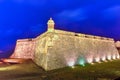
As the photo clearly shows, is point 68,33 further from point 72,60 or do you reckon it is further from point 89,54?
point 89,54

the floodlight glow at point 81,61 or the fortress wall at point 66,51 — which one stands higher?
the fortress wall at point 66,51

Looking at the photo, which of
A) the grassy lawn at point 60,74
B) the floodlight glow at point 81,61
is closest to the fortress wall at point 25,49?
the floodlight glow at point 81,61

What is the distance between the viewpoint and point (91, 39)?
33812mm

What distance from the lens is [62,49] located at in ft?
83.4

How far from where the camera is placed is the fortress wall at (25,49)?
3412 cm

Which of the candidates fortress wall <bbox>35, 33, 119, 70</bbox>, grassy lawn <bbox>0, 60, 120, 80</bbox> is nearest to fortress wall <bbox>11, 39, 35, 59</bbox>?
fortress wall <bbox>35, 33, 119, 70</bbox>

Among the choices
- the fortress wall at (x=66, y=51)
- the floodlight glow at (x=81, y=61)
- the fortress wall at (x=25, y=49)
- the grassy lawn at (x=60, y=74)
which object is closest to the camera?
the grassy lawn at (x=60, y=74)

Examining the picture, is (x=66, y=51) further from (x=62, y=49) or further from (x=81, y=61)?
(x=81, y=61)

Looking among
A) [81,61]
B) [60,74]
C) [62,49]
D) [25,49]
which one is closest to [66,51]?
[62,49]

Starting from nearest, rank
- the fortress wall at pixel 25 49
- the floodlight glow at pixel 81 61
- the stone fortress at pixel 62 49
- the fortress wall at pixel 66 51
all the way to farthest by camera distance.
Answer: the fortress wall at pixel 66 51 < the stone fortress at pixel 62 49 < the floodlight glow at pixel 81 61 < the fortress wall at pixel 25 49

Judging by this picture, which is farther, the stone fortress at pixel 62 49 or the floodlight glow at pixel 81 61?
the floodlight glow at pixel 81 61

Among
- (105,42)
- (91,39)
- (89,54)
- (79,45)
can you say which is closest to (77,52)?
(79,45)

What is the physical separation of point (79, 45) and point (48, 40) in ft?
22.5

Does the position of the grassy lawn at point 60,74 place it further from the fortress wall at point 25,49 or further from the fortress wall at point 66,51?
the fortress wall at point 25,49
